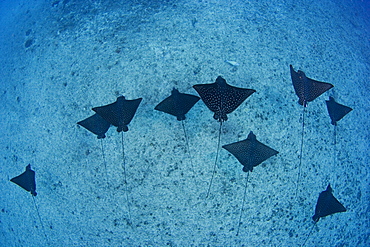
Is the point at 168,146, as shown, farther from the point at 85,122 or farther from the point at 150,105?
the point at 85,122

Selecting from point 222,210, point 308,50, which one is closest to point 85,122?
point 222,210

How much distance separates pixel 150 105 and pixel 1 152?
281 centimetres

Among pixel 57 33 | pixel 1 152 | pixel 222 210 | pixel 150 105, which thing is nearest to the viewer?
pixel 222 210

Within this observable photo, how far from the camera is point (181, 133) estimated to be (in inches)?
103

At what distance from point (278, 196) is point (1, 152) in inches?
175

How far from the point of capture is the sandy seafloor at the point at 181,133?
2.55 meters

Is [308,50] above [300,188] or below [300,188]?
above

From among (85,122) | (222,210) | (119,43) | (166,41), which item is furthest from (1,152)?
(222,210)

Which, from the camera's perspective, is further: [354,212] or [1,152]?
[1,152]

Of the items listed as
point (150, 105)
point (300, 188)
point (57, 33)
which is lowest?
point (300, 188)

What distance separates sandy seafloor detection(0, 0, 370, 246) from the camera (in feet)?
8.36

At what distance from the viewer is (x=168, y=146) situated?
2.59 metres

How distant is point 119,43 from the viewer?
309cm

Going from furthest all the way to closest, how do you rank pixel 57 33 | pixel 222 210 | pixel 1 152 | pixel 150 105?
pixel 57 33 < pixel 1 152 < pixel 150 105 < pixel 222 210
